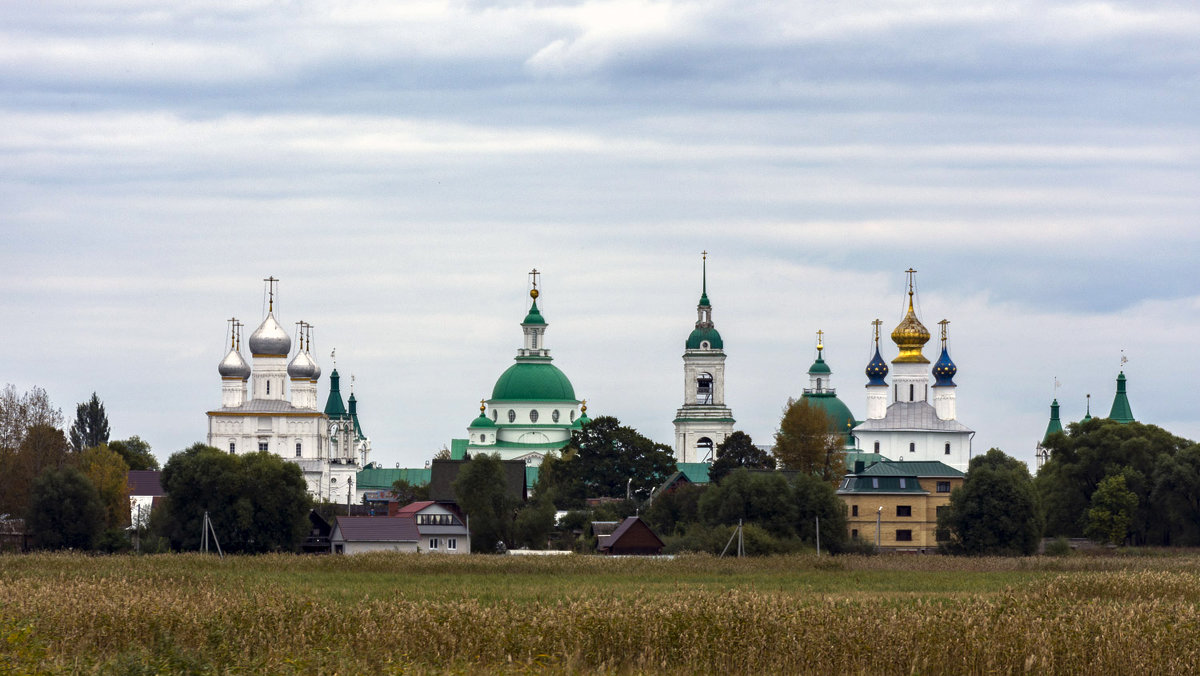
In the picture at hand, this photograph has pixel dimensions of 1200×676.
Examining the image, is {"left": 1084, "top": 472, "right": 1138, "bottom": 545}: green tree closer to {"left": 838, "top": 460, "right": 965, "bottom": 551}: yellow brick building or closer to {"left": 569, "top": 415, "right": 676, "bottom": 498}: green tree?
{"left": 838, "top": 460, "right": 965, "bottom": 551}: yellow brick building

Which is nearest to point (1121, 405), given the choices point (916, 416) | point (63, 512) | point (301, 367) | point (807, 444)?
point (916, 416)

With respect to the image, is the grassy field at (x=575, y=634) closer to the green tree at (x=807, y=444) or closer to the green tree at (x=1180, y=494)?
the green tree at (x=1180, y=494)

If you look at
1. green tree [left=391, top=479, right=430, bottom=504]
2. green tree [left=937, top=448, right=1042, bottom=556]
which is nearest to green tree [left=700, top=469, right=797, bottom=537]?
green tree [left=937, top=448, right=1042, bottom=556]

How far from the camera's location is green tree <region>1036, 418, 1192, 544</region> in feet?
267

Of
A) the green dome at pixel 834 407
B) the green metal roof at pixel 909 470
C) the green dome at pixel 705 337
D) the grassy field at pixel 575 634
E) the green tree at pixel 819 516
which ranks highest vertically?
the green dome at pixel 705 337

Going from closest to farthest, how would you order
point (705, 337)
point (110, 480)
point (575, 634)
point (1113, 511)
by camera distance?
point (575, 634), point (1113, 511), point (110, 480), point (705, 337)

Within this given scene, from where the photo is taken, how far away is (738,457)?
342ft

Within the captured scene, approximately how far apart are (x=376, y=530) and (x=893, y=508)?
25549 mm

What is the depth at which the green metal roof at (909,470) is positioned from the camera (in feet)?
298

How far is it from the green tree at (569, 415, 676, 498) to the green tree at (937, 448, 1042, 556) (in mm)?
36922

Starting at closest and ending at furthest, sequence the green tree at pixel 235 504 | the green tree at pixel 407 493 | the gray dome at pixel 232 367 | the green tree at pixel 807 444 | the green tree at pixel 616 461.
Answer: the green tree at pixel 235 504
the green tree at pixel 807 444
the green tree at pixel 616 461
the green tree at pixel 407 493
the gray dome at pixel 232 367

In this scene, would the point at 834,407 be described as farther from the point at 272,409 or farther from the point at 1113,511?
the point at 1113,511

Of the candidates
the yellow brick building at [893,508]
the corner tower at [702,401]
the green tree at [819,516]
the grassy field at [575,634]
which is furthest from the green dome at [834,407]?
the grassy field at [575,634]

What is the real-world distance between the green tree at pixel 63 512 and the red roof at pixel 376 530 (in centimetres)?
1192
